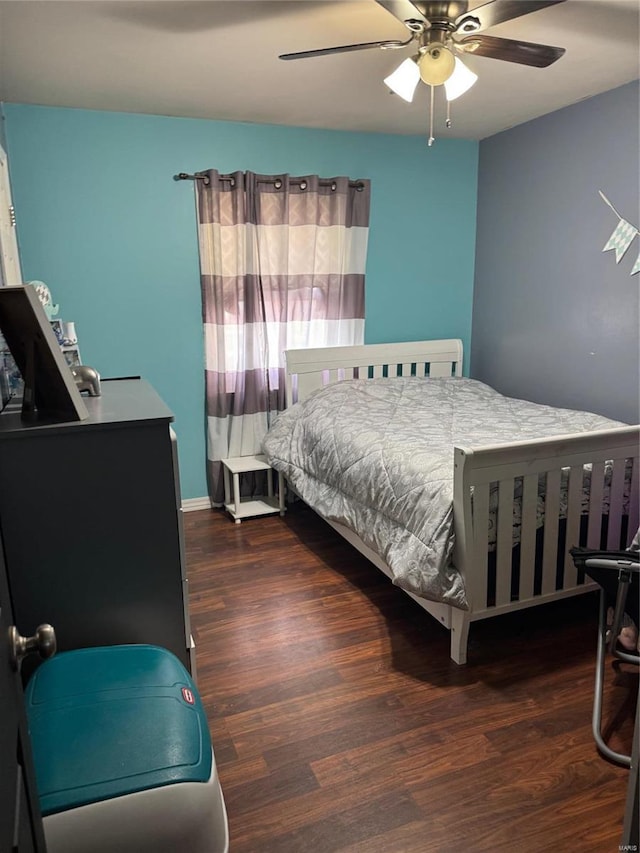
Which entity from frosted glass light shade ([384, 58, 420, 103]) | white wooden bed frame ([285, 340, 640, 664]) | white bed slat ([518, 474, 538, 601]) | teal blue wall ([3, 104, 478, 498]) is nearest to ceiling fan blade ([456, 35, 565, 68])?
frosted glass light shade ([384, 58, 420, 103])

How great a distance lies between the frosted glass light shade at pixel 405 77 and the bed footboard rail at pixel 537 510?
1.38 meters

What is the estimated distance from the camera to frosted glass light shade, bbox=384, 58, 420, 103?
7.25ft

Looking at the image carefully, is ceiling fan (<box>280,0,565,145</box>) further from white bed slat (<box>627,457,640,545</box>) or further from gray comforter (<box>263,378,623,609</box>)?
white bed slat (<box>627,457,640,545</box>)

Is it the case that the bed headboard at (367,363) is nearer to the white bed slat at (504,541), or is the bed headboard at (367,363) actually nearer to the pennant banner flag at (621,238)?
the pennant banner flag at (621,238)

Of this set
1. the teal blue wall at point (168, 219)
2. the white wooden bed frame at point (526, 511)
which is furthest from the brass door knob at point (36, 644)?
the teal blue wall at point (168, 219)

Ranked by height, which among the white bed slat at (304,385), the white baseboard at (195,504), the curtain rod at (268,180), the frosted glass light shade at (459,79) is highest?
the frosted glass light shade at (459,79)

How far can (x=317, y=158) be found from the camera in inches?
152

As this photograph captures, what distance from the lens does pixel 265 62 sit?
264 cm

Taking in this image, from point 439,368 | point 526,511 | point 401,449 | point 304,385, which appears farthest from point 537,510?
point 439,368

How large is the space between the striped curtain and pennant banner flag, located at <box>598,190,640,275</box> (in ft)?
4.88

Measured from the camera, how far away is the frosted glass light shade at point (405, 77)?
2.21m

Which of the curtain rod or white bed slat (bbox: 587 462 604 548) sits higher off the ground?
the curtain rod

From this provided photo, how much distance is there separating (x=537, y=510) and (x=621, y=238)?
1729 millimetres

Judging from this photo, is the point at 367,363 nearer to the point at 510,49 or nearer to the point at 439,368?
the point at 439,368
